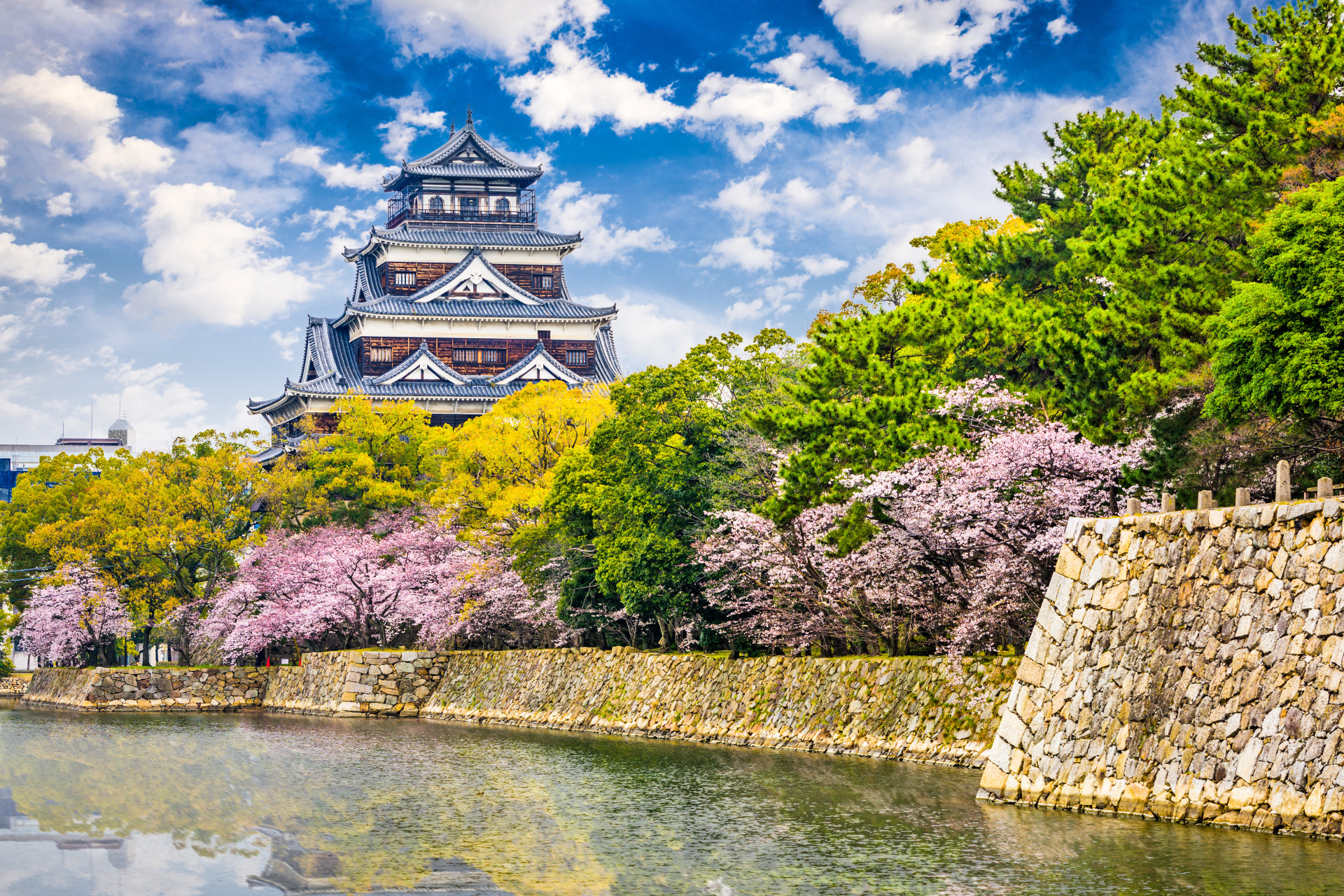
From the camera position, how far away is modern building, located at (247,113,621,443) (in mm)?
55281

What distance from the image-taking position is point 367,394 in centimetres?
5419

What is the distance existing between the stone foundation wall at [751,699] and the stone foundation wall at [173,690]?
10084mm

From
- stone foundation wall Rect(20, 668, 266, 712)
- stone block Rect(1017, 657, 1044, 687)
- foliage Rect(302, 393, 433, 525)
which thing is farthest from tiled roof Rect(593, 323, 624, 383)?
stone block Rect(1017, 657, 1044, 687)

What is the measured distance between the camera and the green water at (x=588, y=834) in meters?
12.1

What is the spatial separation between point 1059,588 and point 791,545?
8615 millimetres

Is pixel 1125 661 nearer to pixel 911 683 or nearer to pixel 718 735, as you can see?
pixel 911 683

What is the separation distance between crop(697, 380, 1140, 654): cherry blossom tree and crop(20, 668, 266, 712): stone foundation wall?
25690 millimetres

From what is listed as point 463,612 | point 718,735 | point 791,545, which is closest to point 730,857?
point 791,545

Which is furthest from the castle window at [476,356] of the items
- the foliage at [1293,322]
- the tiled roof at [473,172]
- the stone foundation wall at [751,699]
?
the foliage at [1293,322]

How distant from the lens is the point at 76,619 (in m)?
47.8

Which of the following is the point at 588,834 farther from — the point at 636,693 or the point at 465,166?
the point at 465,166

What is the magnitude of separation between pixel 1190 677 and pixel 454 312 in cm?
4742

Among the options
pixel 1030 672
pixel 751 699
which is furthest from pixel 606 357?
pixel 1030 672

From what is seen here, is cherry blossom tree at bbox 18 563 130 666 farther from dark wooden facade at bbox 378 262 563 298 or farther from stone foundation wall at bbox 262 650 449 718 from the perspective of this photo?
dark wooden facade at bbox 378 262 563 298
